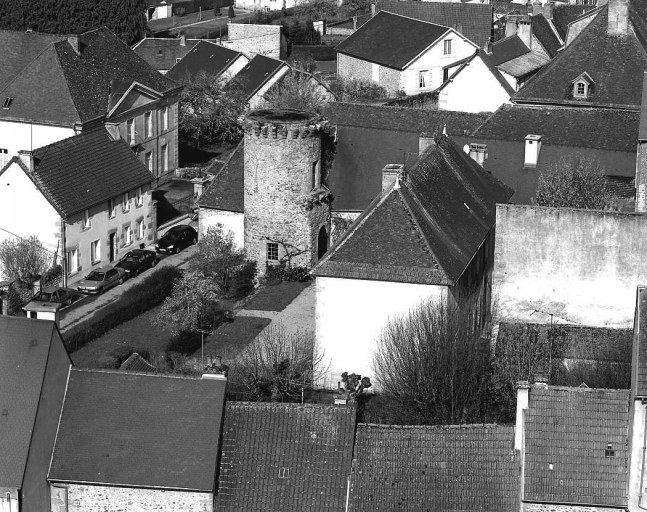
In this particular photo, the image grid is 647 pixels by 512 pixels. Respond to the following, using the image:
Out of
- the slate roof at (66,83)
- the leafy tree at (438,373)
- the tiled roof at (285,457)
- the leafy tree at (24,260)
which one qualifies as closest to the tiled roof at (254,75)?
the slate roof at (66,83)

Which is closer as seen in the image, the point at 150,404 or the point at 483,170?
the point at 150,404

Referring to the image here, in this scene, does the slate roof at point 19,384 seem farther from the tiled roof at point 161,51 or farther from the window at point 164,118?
the tiled roof at point 161,51

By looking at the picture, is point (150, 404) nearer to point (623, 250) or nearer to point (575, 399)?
point (575, 399)

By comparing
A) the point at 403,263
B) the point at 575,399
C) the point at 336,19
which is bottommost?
the point at 575,399

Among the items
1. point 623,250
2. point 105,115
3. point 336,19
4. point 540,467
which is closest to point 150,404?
point 540,467

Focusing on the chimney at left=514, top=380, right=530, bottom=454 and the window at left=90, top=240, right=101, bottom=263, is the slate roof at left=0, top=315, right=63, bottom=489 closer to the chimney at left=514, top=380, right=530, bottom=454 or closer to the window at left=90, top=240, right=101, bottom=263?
the chimney at left=514, top=380, right=530, bottom=454

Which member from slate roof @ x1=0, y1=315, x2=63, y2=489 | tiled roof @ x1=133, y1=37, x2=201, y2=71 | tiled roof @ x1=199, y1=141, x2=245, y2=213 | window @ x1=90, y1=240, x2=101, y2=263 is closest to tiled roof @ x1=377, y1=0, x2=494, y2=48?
tiled roof @ x1=133, y1=37, x2=201, y2=71

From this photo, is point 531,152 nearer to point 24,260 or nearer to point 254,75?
point 24,260
